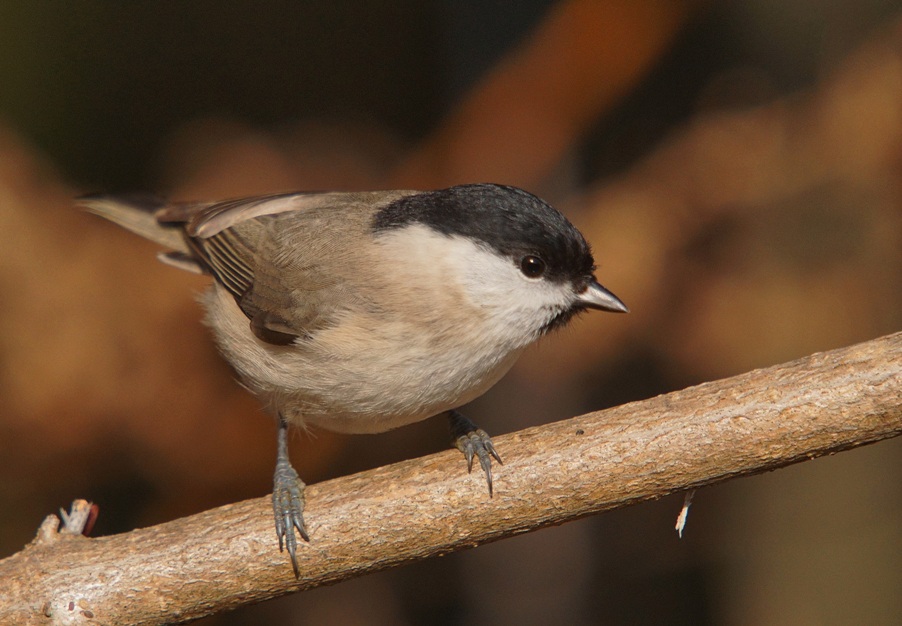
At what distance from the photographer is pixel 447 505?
160 centimetres

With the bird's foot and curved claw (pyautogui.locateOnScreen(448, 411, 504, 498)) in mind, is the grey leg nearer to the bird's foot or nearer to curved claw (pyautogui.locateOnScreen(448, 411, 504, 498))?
the bird's foot

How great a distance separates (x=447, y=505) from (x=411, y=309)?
0.41 m

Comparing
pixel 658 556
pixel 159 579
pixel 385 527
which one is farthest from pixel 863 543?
pixel 159 579

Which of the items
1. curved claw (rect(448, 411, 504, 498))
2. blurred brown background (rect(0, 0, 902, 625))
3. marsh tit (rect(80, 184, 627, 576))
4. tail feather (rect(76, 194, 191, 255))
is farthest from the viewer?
blurred brown background (rect(0, 0, 902, 625))

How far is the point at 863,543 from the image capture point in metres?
3.36

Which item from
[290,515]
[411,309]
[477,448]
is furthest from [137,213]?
[477,448]

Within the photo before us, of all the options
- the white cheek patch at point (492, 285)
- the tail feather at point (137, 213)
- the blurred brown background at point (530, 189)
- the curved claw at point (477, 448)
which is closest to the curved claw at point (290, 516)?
the curved claw at point (477, 448)

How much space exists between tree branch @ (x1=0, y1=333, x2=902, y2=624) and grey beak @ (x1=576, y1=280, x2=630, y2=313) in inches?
11.1

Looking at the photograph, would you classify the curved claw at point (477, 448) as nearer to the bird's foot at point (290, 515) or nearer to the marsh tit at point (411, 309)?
the marsh tit at point (411, 309)

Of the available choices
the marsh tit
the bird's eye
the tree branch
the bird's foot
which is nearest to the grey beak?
the marsh tit

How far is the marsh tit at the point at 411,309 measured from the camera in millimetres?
1740

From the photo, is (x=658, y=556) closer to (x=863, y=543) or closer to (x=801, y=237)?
(x=863, y=543)

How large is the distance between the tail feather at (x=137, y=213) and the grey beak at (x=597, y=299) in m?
1.27

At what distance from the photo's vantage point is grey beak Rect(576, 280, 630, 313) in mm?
1810
